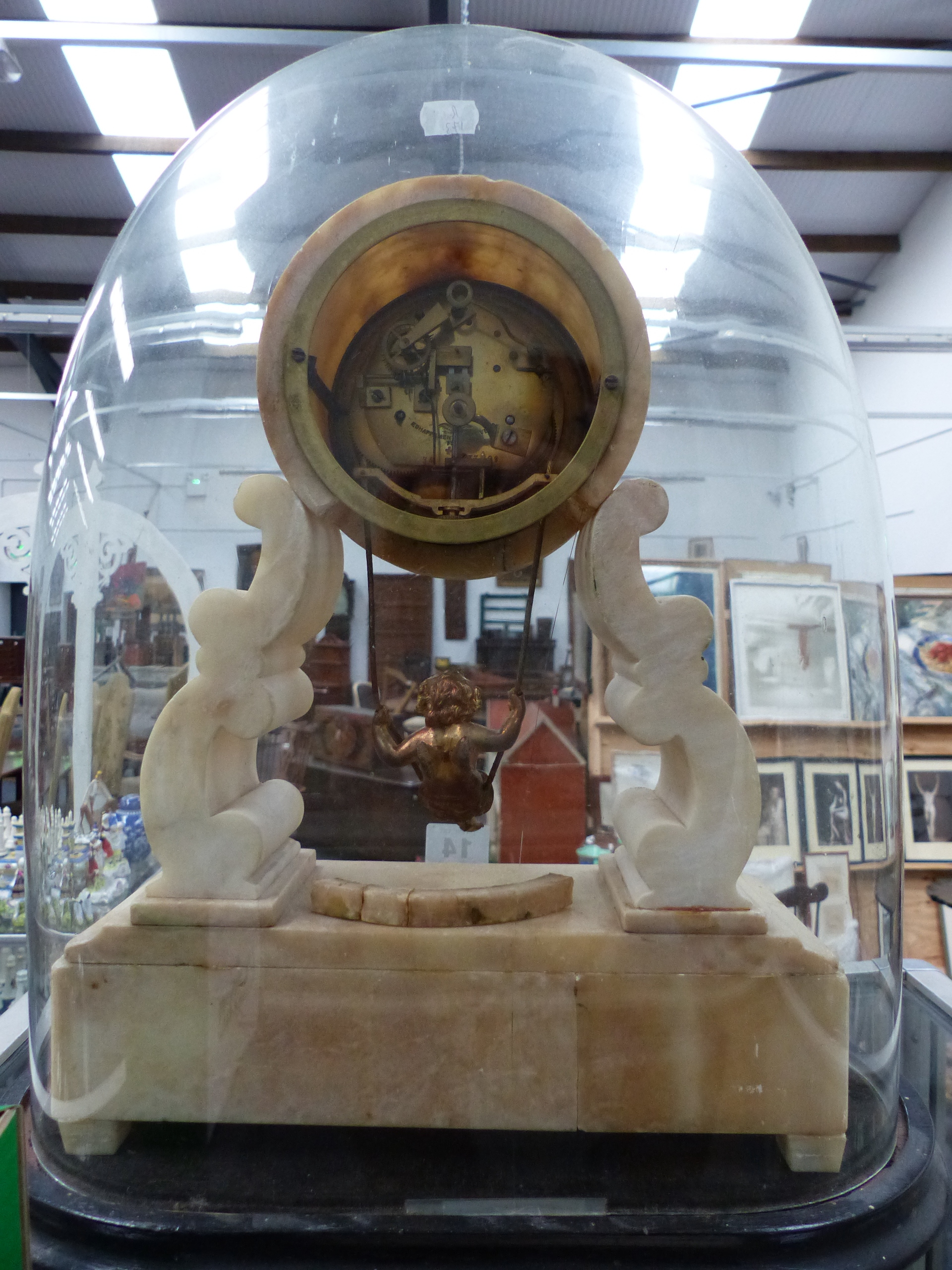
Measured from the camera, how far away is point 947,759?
2176mm

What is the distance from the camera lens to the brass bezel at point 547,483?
87cm

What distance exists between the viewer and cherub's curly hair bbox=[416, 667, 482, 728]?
0.95m

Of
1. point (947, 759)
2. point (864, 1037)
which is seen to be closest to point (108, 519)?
point (864, 1037)

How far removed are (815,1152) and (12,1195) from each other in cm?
65

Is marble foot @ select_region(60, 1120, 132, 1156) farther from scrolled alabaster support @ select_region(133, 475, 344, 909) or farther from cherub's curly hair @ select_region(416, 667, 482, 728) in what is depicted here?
cherub's curly hair @ select_region(416, 667, 482, 728)

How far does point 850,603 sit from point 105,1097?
901 mm

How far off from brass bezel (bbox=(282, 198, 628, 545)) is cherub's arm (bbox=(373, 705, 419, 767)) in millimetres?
201

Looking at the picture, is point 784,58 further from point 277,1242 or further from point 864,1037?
point 277,1242

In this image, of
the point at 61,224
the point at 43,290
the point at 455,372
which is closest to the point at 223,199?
the point at 455,372

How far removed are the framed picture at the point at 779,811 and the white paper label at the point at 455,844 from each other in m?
0.34

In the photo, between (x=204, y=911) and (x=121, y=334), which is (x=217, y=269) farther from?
(x=204, y=911)

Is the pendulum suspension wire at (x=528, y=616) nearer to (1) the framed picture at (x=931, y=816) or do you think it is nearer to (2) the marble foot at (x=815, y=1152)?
(2) the marble foot at (x=815, y=1152)

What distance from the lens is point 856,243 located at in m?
2.48

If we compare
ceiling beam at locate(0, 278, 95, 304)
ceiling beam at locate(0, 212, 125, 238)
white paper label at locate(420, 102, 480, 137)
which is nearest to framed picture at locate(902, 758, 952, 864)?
white paper label at locate(420, 102, 480, 137)
